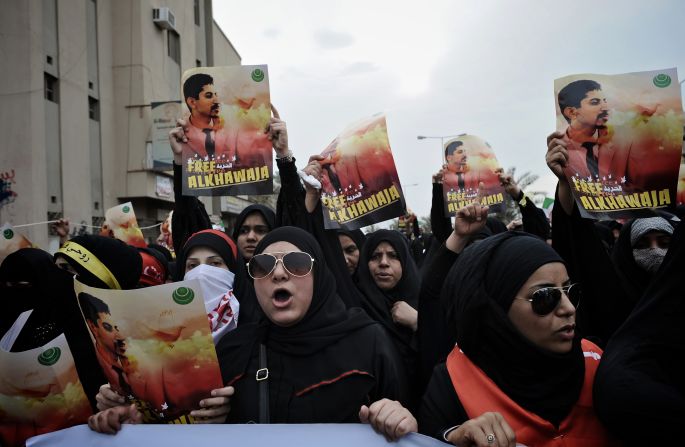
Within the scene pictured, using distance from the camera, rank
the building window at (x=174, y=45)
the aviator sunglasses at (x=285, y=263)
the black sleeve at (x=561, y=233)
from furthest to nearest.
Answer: the building window at (x=174, y=45), the black sleeve at (x=561, y=233), the aviator sunglasses at (x=285, y=263)

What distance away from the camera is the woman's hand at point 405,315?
3.09 metres

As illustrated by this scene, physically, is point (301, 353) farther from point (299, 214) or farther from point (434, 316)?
point (299, 214)

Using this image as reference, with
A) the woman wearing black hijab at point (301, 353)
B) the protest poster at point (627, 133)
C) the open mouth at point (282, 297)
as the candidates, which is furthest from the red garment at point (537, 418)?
the protest poster at point (627, 133)

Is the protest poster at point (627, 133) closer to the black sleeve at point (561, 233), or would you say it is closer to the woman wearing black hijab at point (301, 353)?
the black sleeve at point (561, 233)

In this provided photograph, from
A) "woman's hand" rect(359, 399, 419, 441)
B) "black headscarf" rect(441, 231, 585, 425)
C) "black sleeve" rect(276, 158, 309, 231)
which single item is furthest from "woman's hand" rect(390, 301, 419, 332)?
"woman's hand" rect(359, 399, 419, 441)

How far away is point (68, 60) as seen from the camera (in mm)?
15914

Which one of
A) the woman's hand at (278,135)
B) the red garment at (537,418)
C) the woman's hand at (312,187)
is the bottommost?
the red garment at (537,418)

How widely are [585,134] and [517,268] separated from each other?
1.28m

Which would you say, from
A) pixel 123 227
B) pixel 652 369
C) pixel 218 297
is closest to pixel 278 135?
pixel 218 297

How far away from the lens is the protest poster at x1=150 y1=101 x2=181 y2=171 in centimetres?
1906

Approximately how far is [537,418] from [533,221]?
2347 mm

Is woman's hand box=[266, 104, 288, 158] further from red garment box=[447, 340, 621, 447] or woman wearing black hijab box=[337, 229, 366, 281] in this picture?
red garment box=[447, 340, 621, 447]

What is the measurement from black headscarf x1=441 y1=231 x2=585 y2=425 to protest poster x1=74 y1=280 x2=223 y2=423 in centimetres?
93

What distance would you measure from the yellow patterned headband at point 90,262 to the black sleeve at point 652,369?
249 centimetres
